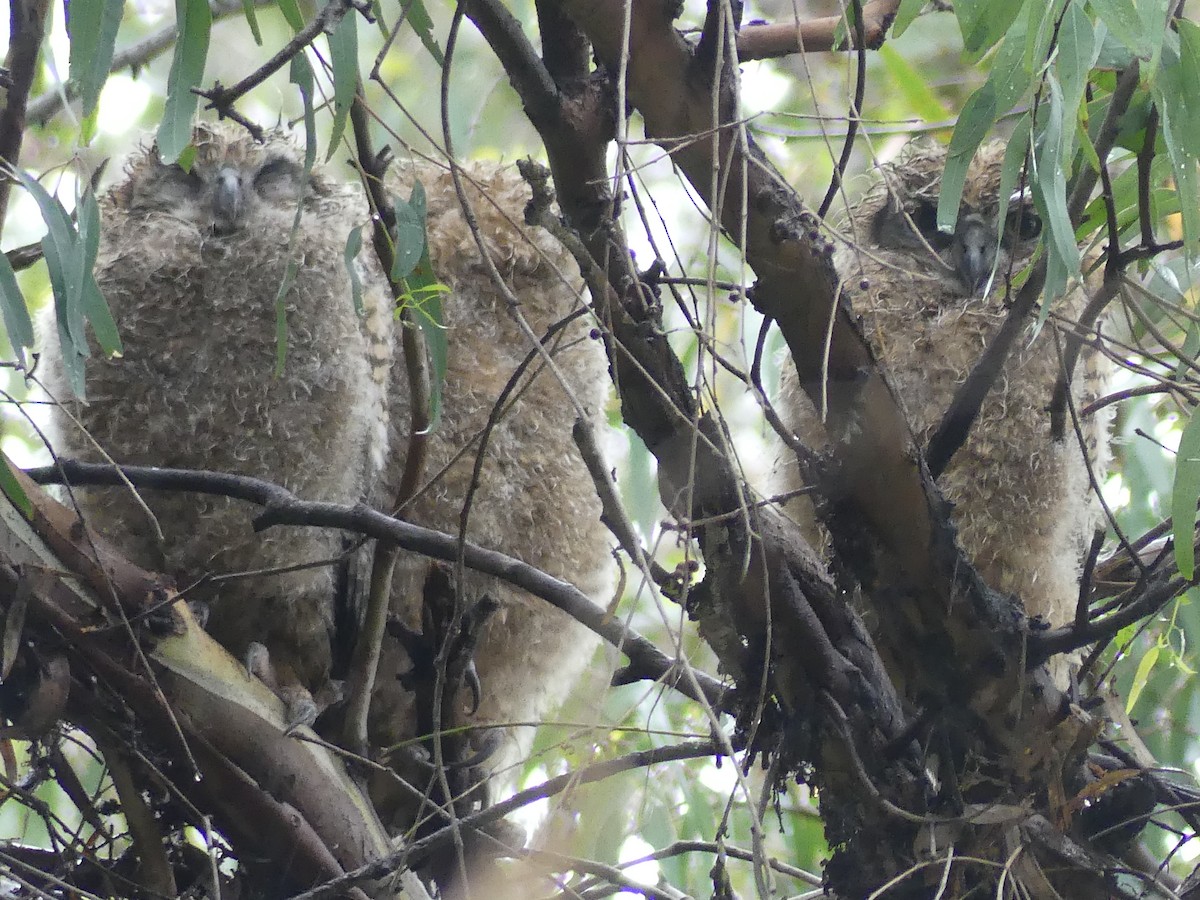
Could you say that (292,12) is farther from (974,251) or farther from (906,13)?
(974,251)

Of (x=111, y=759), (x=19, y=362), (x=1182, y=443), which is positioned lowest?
(x=111, y=759)

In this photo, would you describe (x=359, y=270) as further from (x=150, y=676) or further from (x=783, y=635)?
(x=783, y=635)

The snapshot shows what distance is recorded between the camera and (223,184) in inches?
74.5

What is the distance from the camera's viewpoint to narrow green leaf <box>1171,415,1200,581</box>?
111 cm

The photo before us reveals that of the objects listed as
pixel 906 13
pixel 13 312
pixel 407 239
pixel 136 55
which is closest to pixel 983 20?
pixel 906 13

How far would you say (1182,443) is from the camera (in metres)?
1.19

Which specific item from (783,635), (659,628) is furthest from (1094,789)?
(659,628)

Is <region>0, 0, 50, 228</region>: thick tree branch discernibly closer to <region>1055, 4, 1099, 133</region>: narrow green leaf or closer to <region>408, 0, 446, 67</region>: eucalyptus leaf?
<region>408, 0, 446, 67</region>: eucalyptus leaf

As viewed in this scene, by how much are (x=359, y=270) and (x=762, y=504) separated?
0.83 metres

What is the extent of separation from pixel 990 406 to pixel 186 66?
1.26 meters

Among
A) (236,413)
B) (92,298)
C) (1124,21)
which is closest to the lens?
(1124,21)

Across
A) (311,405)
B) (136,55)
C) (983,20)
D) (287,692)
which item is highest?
(136,55)

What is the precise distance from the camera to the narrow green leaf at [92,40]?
1087mm

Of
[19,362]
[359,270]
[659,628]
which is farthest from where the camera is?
[659,628]
